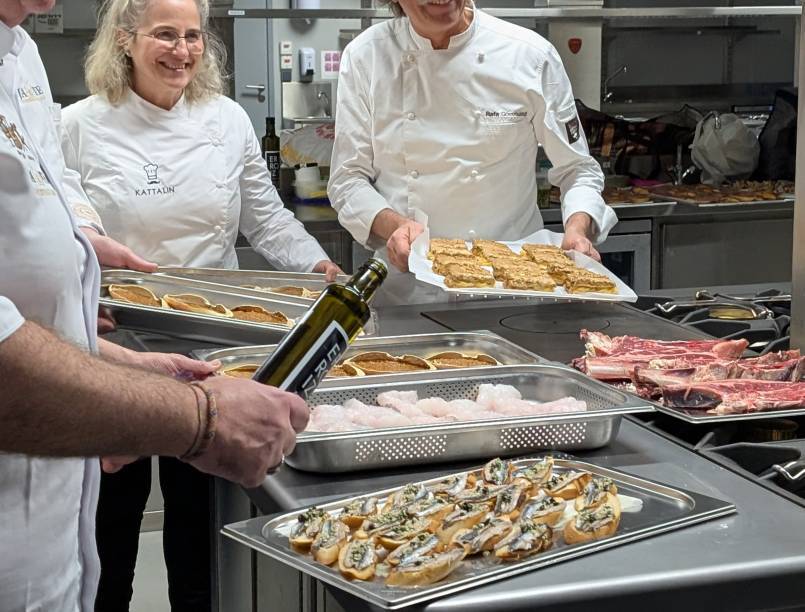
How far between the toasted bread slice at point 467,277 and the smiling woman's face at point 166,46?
1018 mm

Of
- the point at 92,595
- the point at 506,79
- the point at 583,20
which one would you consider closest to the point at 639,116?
the point at 583,20

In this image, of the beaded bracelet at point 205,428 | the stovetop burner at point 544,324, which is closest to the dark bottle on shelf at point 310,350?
the beaded bracelet at point 205,428

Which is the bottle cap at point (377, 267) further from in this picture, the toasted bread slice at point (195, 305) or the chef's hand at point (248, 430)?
the toasted bread slice at point (195, 305)

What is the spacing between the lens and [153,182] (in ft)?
10.2

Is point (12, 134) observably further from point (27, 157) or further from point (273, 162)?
point (273, 162)

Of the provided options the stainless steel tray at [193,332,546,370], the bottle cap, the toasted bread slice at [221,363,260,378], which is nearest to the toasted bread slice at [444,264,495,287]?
the stainless steel tray at [193,332,546,370]

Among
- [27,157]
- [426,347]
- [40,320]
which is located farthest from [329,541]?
[426,347]

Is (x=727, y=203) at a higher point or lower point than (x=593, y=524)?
higher

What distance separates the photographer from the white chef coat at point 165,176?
10.1ft

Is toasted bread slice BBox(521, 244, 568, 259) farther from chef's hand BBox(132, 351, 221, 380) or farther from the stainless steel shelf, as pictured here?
the stainless steel shelf

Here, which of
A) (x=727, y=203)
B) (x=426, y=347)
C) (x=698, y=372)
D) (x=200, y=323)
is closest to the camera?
(x=698, y=372)

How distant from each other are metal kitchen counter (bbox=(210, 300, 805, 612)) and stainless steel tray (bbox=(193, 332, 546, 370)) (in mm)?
325

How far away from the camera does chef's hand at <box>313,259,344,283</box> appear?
112 inches

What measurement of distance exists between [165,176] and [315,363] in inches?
74.2
